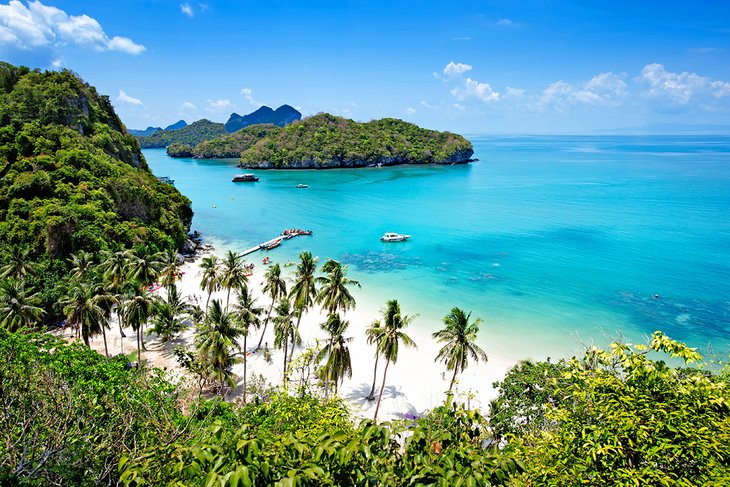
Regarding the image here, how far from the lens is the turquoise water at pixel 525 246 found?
44281 millimetres

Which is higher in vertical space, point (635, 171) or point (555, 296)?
point (635, 171)

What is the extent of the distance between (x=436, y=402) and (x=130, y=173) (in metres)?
60.6

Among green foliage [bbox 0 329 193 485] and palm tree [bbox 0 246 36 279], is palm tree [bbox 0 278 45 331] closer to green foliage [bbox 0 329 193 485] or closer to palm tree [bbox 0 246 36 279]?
green foliage [bbox 0 329 193 485]

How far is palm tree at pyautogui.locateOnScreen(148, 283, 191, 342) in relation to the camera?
122ft

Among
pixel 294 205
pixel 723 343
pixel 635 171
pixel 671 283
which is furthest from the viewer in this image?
pixel 635 171

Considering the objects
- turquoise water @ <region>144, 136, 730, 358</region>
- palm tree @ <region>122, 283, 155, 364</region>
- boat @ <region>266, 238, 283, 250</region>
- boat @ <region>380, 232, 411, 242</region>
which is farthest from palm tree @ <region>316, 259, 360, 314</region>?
boat @ <region>380, 232, 411, 242</region>

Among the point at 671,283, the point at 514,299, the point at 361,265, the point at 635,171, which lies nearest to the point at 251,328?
the point at 361,265

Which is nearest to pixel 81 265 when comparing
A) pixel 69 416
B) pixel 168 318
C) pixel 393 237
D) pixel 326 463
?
pixel 168 318

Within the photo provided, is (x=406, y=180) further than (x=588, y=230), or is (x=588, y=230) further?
(x=406, y=180)

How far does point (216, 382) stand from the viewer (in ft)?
99.5

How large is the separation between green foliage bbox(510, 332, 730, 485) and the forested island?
1.9 inches

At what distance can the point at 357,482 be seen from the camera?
6473mm

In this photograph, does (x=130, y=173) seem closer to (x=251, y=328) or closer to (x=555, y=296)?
(x=251, y=328)

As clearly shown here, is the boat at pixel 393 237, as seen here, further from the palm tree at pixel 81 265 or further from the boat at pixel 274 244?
the palm tree at pixel 81 265
